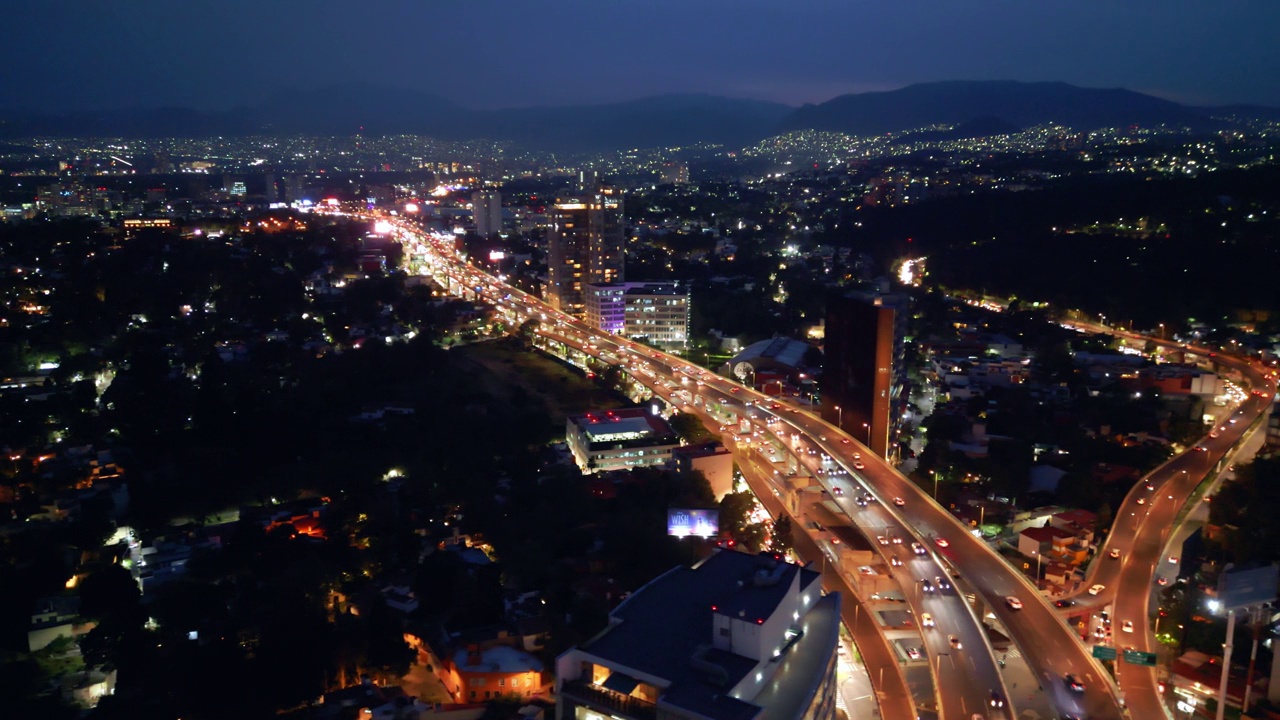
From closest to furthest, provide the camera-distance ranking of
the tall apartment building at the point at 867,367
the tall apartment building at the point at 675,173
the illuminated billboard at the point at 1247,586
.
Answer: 1. the illuminated billboard at the point at 1247,586
2. the tall apartment building at the point at 867,367
3. the tall apartment building at the point at 675,173

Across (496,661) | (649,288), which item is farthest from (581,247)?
(496,661)

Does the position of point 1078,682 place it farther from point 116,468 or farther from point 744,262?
point 744,262

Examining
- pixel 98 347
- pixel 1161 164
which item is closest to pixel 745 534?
pixel 98 347

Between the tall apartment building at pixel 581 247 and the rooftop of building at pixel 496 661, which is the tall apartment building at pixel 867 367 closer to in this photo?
the rooftop of building at pixel 496 661

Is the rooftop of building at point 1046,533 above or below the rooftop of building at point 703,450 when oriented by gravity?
below

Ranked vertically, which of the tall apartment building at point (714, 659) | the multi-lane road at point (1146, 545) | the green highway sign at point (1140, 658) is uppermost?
the tall apartment building at point (714, 659)

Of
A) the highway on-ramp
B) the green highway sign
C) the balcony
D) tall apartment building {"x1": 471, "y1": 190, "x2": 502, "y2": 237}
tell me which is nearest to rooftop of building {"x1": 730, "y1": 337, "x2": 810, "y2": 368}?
the highway on-ramp

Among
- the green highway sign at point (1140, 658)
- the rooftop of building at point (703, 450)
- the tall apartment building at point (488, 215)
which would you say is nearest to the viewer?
the green highway sign at point (1140, 658)

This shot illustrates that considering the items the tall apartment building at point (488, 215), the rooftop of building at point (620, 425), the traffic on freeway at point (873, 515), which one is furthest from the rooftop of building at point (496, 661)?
the tall apartment building at point (488, 215)
